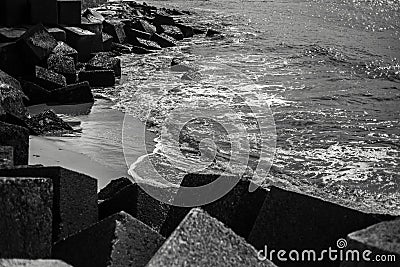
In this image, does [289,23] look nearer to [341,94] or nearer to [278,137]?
[341,94]

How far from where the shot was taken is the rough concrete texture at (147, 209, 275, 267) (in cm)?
181

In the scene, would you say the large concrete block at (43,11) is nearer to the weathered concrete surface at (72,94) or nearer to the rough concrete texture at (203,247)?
the weathered concrete surface at (72,94)

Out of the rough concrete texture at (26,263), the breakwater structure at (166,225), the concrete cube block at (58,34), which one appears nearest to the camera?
the rough concrete texture at (26,263)

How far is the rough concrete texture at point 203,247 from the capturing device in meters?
1.81

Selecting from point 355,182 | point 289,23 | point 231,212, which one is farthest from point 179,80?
point 289,23

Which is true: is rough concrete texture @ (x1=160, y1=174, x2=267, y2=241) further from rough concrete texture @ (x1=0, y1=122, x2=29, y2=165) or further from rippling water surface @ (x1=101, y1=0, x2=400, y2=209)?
rippling water surface @ (x1=101, y1=0, x2=400, y2=209)

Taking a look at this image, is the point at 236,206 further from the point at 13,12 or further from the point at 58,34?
the point at 13,12

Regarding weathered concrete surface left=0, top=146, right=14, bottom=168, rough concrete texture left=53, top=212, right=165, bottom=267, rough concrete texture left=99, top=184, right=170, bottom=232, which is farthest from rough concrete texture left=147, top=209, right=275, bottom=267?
weathered concrete surface left=0, top=146, right=14, bottom=168

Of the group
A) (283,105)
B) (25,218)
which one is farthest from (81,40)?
(25,218)

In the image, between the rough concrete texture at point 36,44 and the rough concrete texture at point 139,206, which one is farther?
the rough concrete texture at point 36,44

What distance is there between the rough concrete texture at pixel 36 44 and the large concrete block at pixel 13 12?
1243 mm

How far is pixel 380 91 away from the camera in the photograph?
9820 mm

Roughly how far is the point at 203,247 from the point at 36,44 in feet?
21.1

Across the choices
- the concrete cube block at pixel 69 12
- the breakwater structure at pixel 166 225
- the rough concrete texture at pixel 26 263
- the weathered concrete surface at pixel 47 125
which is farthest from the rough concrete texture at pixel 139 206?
the concrete cube block at pixel 69 12
